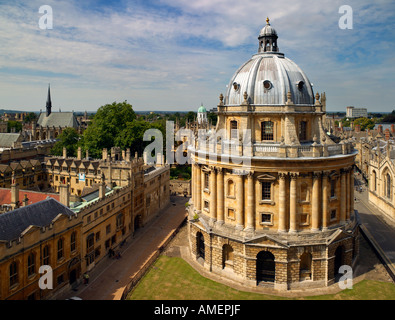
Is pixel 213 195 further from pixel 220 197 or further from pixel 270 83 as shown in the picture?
pixel 270 83

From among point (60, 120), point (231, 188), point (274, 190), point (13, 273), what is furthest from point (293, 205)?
point (60, 120)

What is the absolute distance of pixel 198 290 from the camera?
32.5 metres

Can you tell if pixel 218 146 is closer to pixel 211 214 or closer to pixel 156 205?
pixel 211 214

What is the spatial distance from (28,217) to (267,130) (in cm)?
2500

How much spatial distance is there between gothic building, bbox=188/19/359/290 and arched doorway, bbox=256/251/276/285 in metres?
0.10

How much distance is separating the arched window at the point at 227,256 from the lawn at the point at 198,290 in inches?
101

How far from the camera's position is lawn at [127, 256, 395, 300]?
103ft

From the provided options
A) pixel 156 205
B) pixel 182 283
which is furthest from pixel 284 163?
pixel 156 205

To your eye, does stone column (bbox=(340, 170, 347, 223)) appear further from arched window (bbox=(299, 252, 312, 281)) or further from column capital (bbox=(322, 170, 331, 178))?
arched window (bbox=(299, 252, 312, 281))

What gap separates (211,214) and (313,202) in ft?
35.7

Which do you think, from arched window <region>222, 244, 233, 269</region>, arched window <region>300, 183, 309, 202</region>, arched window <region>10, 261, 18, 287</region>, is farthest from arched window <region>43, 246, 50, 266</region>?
arched window <region>300, 183, 309, 202</region>

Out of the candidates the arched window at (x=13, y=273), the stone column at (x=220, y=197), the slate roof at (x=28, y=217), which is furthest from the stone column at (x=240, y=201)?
the arched window at (x=13, y=273)

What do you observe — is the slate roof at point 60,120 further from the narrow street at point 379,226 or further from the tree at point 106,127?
the narrow street at point 379,226

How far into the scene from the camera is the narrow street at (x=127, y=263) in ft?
105
